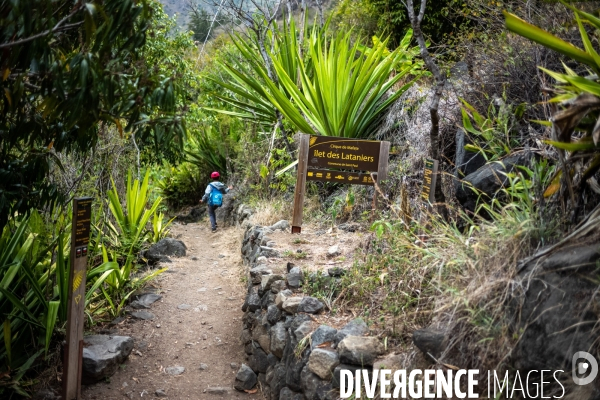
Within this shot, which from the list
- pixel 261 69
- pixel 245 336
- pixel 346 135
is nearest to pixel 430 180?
pixel 245 336

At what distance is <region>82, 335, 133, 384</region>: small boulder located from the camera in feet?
18.0

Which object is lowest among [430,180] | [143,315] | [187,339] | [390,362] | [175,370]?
[175,370]

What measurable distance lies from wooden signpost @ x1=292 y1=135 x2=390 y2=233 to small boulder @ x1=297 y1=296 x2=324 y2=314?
2.26 m

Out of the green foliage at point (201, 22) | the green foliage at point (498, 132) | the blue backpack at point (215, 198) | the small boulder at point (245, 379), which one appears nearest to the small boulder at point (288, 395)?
the small boulder at point (245, 379)

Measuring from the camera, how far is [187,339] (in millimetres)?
6566

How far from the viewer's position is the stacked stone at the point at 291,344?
13.4ft

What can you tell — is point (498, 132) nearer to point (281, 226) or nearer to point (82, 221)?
point (281, 226)

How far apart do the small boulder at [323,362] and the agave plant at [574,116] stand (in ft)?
5.83

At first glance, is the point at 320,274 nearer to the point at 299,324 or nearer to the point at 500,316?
the point at 299,324

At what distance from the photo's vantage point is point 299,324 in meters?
4.86

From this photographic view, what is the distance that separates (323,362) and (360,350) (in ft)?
1.12

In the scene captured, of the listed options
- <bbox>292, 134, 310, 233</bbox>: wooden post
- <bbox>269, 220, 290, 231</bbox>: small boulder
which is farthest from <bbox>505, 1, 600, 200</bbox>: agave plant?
<bbox>269, 220, 290, 231</bbox>: small boulder

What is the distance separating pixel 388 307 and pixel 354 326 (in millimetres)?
284

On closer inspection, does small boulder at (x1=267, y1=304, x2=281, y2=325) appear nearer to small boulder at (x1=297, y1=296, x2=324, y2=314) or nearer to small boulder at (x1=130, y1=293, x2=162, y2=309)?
small boulder at (x1=297, y1=296, x2=324, y2=314)
